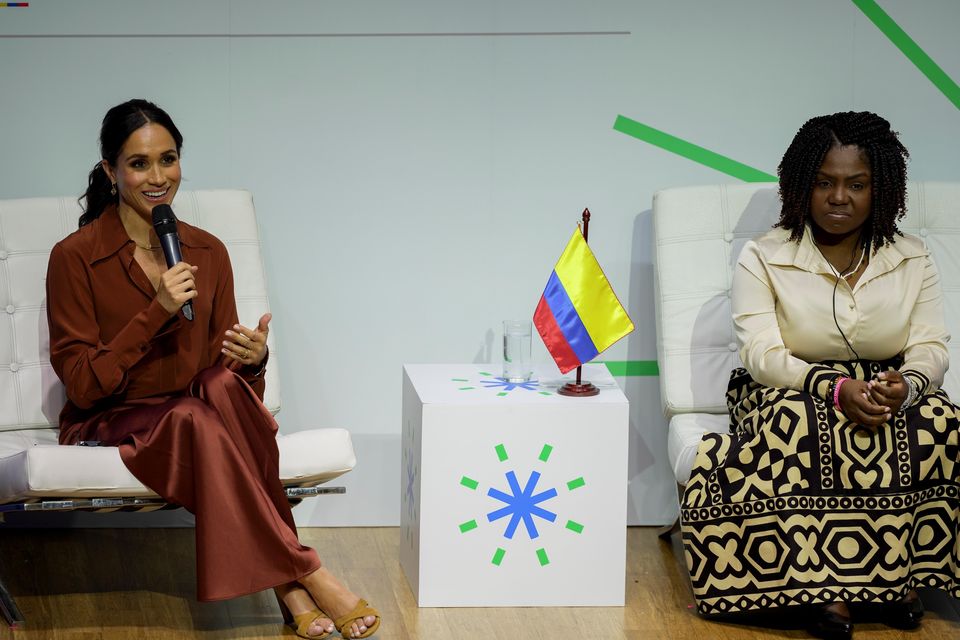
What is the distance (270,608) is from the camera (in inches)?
112

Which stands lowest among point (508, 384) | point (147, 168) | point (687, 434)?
point (687, 434)

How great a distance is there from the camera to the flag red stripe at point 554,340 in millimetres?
2988

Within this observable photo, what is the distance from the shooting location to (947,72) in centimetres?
353

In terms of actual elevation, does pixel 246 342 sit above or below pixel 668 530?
above

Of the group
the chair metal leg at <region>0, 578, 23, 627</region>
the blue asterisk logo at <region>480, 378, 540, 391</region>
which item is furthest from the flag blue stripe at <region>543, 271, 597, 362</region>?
the chair metal leg at <region>0, 578, 23, 627</region>

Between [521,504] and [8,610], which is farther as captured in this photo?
[521,504]

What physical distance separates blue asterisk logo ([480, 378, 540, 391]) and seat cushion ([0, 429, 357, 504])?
19.1 inches

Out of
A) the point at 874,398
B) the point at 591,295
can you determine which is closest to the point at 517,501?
the point at 591,295

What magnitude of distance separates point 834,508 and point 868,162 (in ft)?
2.75

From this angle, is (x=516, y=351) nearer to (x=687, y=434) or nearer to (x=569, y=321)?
(x=569, y=321)

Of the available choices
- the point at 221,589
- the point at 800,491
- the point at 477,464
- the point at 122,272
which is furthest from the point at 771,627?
the point at 122,272

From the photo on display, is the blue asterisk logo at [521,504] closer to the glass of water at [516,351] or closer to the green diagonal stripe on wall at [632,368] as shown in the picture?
the glass of water at [516,351]

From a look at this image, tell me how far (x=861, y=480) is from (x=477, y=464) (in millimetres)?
857

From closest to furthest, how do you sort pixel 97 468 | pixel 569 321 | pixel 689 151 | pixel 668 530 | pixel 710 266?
pixel 97 468 < pixel 569 321 < pixel 710 266 < pixel 668 530 < pixel 689 151
